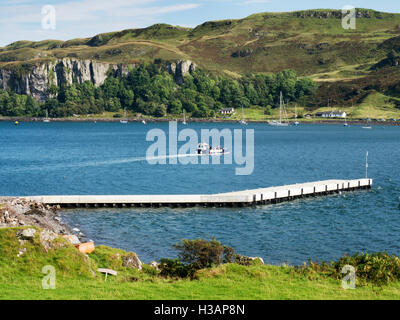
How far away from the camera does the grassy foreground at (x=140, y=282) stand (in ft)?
74.1

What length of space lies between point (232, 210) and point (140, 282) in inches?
1494

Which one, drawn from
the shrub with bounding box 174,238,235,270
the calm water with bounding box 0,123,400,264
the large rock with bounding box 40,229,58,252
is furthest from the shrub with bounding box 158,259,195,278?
the calm water with bounding box 0,123,400,264

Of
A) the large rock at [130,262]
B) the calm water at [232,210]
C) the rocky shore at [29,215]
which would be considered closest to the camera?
the large rock at [130,262]

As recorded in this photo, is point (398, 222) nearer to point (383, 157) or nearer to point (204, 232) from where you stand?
point (204, 232)

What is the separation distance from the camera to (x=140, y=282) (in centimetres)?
2548

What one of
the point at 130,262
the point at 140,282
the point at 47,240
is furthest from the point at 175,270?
the point at 47,240

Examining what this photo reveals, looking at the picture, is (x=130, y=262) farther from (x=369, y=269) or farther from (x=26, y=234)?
(x=369, y=269)

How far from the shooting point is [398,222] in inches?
2277

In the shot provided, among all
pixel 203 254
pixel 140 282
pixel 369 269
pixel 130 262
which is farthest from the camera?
pixel 130 262

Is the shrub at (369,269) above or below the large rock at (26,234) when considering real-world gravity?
below

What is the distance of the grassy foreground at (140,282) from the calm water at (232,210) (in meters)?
15.6

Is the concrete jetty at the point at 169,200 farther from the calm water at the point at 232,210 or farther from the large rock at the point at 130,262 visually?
the large rock at the point at 130,262

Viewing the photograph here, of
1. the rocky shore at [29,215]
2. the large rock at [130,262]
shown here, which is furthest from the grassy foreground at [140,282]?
the rocky shore at [29,215]
